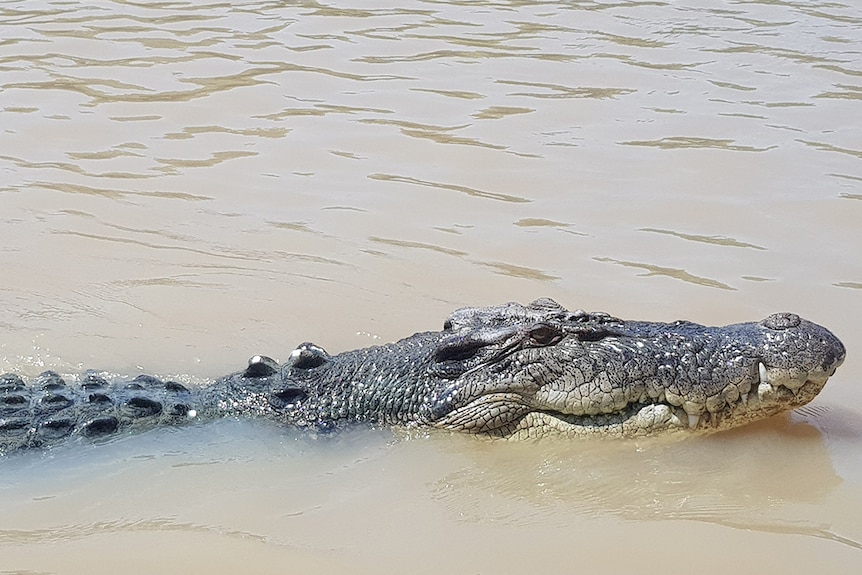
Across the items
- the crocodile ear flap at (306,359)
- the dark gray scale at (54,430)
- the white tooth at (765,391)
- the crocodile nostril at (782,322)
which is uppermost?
the crocodile nostril at (782,322)

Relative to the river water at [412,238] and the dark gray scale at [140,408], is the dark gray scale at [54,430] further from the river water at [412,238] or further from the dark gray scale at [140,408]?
the dark gray scale at [140,408]

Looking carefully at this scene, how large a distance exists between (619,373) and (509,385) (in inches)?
16.8

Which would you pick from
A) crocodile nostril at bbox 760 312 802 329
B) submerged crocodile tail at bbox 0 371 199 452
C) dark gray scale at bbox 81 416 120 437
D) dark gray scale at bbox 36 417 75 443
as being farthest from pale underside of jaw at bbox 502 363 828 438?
dark gray scale at bbox 36 417 75 443

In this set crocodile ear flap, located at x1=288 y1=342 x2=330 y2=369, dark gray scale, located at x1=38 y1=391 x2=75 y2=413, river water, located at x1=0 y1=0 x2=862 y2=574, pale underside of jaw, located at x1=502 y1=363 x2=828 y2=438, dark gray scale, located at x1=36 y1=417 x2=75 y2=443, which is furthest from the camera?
crocodile ear flap, located at x1=288 y1=342 x2=330 y2=369

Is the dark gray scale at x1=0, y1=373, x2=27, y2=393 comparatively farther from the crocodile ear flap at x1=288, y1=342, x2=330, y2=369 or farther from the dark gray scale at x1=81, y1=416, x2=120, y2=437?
the crocodile ear flap at x1=288, y1=342, x2=330, y2=369

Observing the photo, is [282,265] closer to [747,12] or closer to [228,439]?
[228,439]

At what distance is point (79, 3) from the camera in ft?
40.4

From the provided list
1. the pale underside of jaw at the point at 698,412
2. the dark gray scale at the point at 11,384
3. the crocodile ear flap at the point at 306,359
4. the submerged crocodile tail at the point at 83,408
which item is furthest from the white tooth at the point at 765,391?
the dark gray scale at the point at 11,384

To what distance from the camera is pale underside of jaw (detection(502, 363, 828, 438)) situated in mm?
4254

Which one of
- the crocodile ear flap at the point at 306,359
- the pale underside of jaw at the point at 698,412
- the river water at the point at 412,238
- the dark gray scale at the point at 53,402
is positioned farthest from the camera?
the crocodile ear flap at the point at 306,359

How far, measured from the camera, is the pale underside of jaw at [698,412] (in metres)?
4.25

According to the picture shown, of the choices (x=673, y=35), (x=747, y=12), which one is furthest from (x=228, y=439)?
(x=747, y=12)

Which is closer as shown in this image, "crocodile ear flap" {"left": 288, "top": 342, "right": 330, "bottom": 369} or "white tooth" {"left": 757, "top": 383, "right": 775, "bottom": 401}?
"white tooth" {"left": 757, "top": 383, "right": 775, "bottom": 401}

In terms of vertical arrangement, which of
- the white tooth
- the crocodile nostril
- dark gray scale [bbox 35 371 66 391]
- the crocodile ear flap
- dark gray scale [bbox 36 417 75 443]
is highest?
the crocodile nostril
